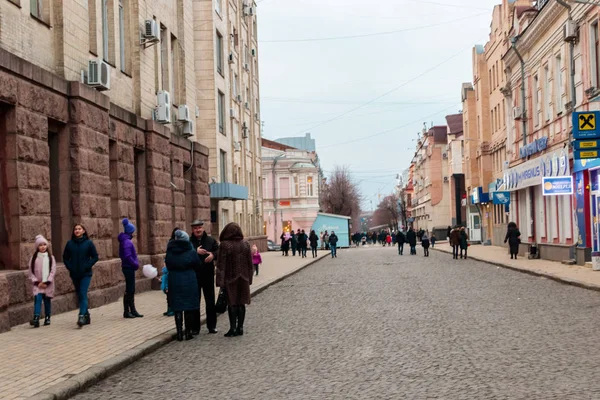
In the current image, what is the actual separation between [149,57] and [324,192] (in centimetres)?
10054

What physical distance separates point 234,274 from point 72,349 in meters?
2.81

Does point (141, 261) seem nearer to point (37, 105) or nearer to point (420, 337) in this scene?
point (37, 105)

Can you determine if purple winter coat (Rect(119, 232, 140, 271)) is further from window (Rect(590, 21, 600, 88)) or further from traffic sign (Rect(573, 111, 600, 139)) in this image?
window (Rect(590, 21, 600, 88))

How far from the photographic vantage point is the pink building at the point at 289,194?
3391 inches

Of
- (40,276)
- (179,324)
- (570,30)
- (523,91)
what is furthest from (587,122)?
(523,91)

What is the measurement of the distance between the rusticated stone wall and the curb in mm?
2614

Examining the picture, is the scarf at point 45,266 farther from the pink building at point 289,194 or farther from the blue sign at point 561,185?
the pink building at point 289,194

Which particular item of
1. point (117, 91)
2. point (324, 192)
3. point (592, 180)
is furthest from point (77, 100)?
point (324, 192)

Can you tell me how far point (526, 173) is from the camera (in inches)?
1405

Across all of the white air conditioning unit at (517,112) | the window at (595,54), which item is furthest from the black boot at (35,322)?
the white air conditioning unit at (517,112)

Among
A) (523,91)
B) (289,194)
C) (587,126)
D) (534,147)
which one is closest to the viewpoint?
(587,126)

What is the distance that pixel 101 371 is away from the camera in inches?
353

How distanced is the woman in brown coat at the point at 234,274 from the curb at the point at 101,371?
944 mm

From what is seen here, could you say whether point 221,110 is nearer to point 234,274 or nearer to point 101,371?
point 234,274
